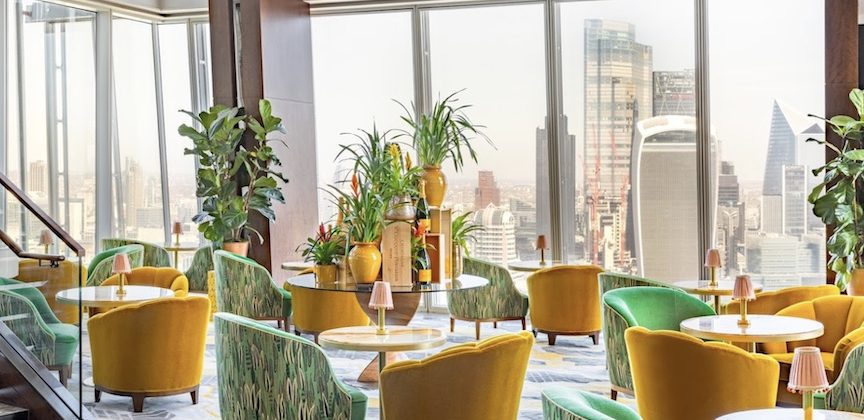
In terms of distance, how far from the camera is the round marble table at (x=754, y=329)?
5.74 m

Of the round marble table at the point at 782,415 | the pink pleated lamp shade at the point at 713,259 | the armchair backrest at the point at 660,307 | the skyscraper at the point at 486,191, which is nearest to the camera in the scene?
the round marble table at the point at 782,415

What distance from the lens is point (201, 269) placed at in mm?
11172

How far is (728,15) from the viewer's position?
1016 cm

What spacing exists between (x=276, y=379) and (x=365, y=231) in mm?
1841

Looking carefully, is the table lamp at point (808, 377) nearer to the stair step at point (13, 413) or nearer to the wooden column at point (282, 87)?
the stair step at point (13, 413)

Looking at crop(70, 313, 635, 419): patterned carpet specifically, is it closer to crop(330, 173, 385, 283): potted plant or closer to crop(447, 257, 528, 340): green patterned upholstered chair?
crop(447, 257, 528, 340): green patterned upholstered chair

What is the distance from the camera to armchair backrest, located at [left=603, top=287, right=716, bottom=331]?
6.59 metres

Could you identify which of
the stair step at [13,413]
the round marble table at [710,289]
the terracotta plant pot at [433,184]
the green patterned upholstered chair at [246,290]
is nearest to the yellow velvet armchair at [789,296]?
the round marble table at [710,289]

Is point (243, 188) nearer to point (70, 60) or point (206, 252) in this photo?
point (206, 252)

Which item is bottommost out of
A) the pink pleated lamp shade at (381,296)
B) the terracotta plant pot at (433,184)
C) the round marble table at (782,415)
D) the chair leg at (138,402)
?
the chair leg at (138,402)

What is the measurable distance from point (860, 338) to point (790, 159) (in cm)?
490

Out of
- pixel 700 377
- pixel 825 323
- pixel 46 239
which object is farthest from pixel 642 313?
pixel 46 239

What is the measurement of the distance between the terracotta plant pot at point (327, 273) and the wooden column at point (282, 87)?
12.5 ft

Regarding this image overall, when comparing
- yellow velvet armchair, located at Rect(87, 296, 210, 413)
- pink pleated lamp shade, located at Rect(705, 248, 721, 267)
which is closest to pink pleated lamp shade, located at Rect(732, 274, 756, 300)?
pink pleated lamp shade, located at Rect(705, 248, 721, 267)
